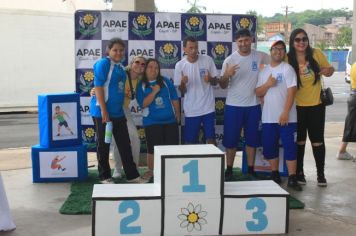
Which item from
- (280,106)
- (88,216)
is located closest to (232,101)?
(280,106)

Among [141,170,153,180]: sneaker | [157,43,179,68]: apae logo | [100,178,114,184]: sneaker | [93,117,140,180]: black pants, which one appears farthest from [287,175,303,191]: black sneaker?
[157,43,179,68]: apae logo

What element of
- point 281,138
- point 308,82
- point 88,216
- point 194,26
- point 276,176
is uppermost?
point 194,26

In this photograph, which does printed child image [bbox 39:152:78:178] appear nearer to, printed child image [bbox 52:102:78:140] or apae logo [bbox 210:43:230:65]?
printed child image [bbox 52:102:78:140]

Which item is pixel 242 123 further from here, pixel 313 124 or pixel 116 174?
pixel 116 174

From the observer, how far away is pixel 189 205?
3.95 m

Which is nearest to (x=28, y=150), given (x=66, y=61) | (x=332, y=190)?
(x=332, y=190)

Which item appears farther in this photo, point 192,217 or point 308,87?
point 308,87

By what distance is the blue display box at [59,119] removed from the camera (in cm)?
595

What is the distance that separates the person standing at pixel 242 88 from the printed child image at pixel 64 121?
1.76m

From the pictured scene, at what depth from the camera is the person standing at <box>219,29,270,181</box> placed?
18.8 ft

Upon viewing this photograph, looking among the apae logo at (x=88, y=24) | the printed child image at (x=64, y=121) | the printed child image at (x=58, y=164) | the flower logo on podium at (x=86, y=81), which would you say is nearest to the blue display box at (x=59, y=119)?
the printed child image at (x=64, y=121)

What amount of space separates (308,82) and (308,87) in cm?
6

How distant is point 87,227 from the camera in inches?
171

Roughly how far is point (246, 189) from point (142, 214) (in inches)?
34.6
